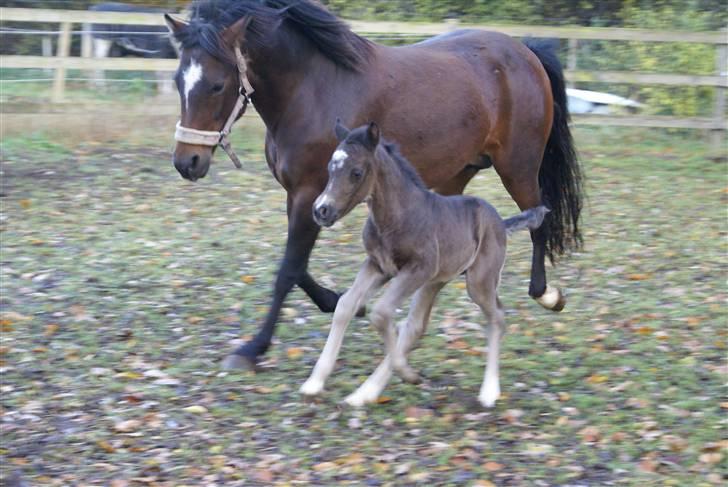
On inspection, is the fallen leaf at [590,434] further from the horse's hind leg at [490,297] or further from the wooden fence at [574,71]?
the wooden fence at [574,71]

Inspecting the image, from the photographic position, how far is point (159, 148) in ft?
38.0

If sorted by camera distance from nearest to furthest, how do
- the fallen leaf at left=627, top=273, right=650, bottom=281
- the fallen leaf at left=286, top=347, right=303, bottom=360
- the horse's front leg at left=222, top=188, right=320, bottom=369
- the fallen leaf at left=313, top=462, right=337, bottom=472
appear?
the fallen leaf at left=313, top=462, right=337, bottom=472, the horse's front leg at left=222, top=188, right=320, bottom=369, the fallen leaf at left=286, top=347, right=303, bottom=360, the fallen leaf at left=627, top=273, right=650, bottom=281

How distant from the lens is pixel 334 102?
5.73 metres

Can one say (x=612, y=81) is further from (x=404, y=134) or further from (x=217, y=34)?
(x=217, y=34)

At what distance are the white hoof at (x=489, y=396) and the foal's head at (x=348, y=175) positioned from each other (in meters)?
1.26

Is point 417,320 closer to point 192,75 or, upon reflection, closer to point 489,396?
point 489,396

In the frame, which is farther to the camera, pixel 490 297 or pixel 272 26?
pixel 272 26

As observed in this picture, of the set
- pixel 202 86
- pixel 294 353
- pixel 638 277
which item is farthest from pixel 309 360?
pixel 638 277

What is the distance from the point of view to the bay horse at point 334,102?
5387 millimetres

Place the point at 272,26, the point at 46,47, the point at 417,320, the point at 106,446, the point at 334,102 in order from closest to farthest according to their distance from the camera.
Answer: the point at 106,446
the point at 417,320
the point at 272,26
the point at 334,102
the point at 46,47

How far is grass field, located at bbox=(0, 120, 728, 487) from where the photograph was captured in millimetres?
4656

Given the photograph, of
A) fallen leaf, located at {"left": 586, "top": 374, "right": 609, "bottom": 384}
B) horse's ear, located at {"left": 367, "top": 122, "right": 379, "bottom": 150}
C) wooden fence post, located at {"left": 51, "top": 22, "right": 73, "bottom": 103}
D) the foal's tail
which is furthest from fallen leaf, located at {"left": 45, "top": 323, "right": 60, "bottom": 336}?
wooden fence post, located at {"left": 51, "top": 22, "right": 73, "bottom": 103}

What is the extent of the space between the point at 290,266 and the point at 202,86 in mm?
1136

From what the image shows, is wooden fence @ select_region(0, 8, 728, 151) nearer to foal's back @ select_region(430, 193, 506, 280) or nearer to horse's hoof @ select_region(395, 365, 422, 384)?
Answer: foal's back @ select_region(430, 193, 506, 280)
